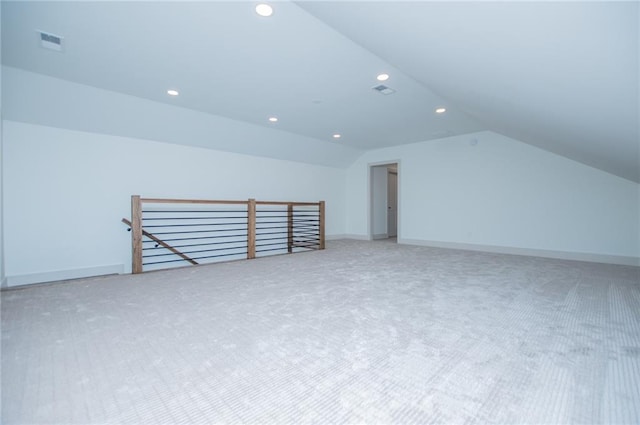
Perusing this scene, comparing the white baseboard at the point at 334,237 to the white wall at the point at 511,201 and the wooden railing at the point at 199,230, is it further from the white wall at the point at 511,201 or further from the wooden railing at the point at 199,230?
the white wall at the point at 511,201

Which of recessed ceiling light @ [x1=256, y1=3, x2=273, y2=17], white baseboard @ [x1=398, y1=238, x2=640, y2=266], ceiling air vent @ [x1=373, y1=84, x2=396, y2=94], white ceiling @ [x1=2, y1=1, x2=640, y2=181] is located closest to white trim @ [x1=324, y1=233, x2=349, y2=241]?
white baseboard @ [x1=398, y1=238, x2=640, y2=266]

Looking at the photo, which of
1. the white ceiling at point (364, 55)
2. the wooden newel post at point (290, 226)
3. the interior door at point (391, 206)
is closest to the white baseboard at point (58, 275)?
the white ceiling at point (364, 55)

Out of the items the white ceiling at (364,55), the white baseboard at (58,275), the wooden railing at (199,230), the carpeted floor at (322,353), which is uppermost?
the white ceiling at (364,55)

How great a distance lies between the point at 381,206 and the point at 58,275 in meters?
7.20

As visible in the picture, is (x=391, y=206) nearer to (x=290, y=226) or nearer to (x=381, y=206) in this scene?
(x=381, y=206)

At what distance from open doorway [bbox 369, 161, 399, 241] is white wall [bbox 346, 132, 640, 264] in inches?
30.9

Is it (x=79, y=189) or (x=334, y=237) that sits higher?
(x=79, y=189)

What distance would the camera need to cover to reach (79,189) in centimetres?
414

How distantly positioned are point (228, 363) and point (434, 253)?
4.78 m

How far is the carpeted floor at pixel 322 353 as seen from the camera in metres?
1.23

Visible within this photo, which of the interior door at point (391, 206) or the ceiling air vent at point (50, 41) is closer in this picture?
the ceiling air vent at point (50, 41)

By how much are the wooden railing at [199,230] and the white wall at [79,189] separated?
0.96 feet

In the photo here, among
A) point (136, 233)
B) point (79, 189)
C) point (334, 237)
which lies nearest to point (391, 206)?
point (334, 237)

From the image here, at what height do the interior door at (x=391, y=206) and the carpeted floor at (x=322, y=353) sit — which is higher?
the interior door at (x=391, y=206)
